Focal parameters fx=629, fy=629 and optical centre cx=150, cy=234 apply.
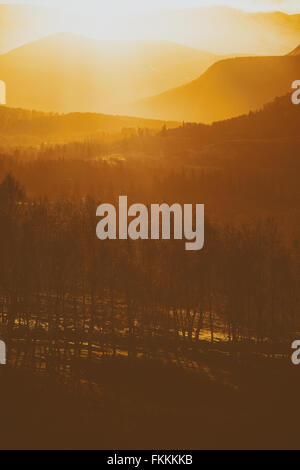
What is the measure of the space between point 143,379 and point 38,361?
580 inches

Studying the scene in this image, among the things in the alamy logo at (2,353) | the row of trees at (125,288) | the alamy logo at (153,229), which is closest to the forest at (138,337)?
the row of trees at (125,288)

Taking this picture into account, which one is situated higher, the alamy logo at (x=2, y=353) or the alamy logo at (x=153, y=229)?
the alamy logo at (x=153, y=229)

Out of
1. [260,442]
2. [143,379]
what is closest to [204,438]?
[260,442]

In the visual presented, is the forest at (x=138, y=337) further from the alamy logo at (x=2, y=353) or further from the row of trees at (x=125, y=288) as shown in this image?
the alamy logo at (x=2, y=353)

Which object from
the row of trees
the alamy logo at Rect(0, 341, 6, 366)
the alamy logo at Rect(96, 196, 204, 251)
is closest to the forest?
the row of trees

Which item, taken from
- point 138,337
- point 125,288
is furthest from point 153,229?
point 138,337

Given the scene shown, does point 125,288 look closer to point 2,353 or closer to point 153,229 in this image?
point 2,353

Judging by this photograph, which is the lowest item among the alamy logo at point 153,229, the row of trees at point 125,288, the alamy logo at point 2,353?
the alamy logo at point 2,353

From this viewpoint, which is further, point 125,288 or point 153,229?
point 153,229

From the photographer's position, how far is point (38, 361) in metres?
86.5

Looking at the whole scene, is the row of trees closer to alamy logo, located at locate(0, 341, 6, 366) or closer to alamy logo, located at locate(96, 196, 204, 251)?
alamy logo, located at locate(96, 196, 204, 251)
